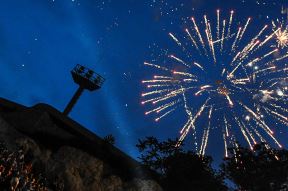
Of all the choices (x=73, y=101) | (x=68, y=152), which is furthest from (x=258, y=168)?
(x=73, y=101)

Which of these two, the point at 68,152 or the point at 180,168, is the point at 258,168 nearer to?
the point at 180,168

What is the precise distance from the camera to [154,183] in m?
29.6

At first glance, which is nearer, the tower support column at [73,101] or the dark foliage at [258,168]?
the dark foliage at [258,168]

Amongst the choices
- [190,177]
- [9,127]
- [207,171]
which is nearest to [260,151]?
[207,171]

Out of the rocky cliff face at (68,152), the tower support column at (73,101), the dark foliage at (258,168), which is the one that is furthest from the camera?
the tower support column at (73,101)

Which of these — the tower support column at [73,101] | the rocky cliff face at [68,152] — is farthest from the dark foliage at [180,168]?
the tower support column at [73,101]

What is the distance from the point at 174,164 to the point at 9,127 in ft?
53.7

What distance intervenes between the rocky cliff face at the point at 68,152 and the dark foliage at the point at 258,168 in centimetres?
1191

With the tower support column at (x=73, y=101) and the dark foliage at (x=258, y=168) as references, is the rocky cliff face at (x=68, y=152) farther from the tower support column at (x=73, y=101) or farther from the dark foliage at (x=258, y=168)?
the tower support column at (x=73, y=101)

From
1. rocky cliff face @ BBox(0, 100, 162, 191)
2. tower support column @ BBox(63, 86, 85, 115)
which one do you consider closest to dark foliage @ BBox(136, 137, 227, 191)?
rocky cliff face @ BBox(0, 100, 162, 191)

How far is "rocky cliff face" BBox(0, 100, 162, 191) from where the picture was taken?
2500 cm

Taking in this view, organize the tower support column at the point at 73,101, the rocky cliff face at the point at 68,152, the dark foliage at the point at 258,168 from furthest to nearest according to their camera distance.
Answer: the tower support column at the point at 73,101 < the dark foliage at the point at 258,168 < the rocky cliff face at the point at 68,152

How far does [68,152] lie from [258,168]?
22.6m

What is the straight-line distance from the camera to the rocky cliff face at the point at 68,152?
25.0 meters
